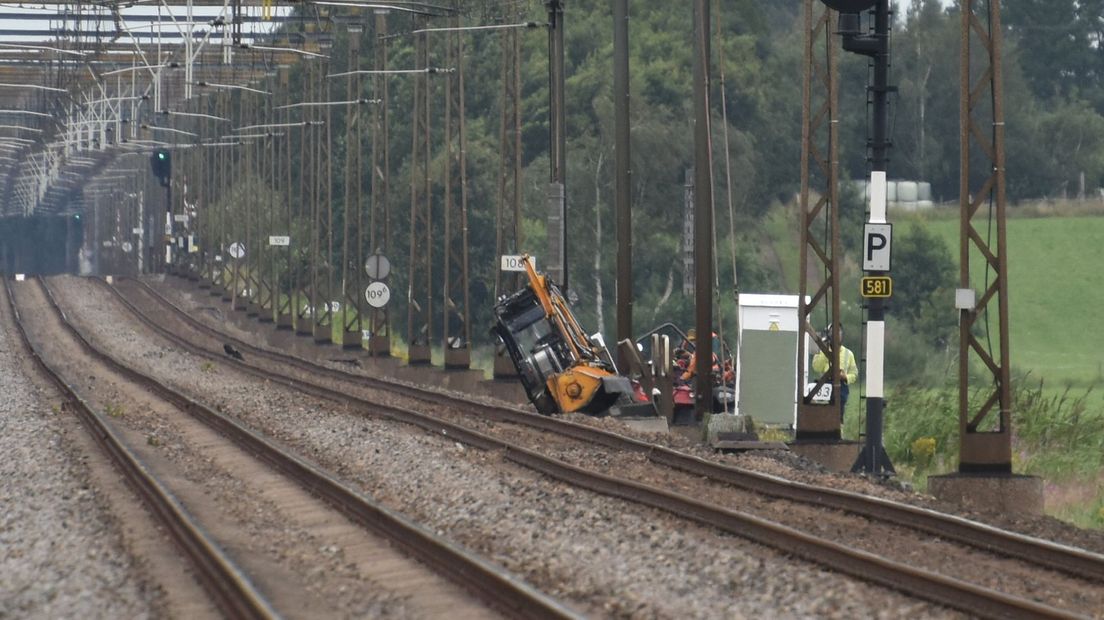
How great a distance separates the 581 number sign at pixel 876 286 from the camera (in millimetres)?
23594

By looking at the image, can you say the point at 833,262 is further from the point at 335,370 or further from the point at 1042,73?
the point at 1042,73

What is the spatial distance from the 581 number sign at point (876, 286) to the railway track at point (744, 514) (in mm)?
3104

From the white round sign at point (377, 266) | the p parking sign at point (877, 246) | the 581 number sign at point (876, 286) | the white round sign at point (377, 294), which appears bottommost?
the white round sign at point (377, 294)

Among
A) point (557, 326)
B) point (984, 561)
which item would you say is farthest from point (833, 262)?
point (984, 561)

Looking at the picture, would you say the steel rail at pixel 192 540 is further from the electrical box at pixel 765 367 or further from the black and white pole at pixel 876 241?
the electrical box at pixel 765 367

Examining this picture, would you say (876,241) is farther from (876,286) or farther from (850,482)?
(850,482)

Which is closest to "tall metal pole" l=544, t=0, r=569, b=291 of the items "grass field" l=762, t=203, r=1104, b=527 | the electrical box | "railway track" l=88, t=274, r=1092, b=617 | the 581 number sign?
"railway track" l=88, t=274, r=1092, b=617

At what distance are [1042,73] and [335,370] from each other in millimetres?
69893

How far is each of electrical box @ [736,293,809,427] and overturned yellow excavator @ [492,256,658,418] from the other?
179 centimetres

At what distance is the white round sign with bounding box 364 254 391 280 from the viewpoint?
5047 cm

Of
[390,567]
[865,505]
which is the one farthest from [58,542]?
[865,505]

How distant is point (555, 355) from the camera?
33750mm

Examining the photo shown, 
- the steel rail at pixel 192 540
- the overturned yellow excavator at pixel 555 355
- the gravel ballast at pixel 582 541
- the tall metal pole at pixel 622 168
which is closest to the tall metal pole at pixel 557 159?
the overturned yellow excavator at pixel 555 355

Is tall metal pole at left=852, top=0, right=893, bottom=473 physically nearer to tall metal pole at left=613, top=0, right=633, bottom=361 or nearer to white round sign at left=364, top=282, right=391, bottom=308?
tall metal pole at left=613, top=0, right=633, bottom=361
